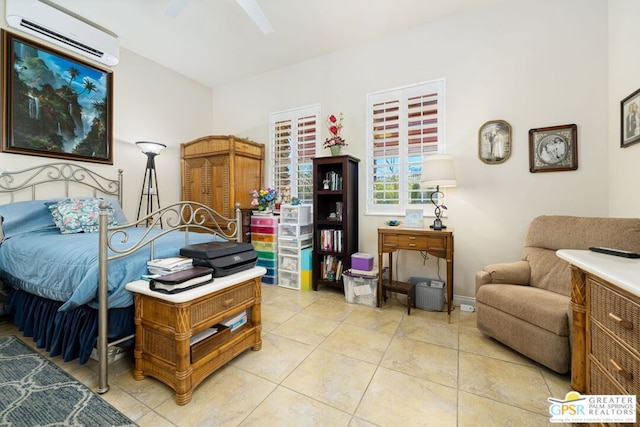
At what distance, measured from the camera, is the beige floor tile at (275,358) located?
5.53 feet

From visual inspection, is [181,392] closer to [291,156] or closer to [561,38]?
[291,156]

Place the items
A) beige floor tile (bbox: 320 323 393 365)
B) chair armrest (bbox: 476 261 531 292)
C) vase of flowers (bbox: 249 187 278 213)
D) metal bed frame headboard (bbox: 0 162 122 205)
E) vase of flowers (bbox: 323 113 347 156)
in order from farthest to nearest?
1. vase of flowers (bbox: 249 187 278 213)
2. vase of flowers (bbox: 323 113 347 156)
3. metal bed frame headboard (bbox: 0 162 122 205)
4. chair armrest (bbox: 476 261 531 292)
5. beige floor tile (bbox: 320 323 393 365)

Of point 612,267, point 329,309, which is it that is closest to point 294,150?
point 329,309

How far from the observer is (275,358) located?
1.84 metres

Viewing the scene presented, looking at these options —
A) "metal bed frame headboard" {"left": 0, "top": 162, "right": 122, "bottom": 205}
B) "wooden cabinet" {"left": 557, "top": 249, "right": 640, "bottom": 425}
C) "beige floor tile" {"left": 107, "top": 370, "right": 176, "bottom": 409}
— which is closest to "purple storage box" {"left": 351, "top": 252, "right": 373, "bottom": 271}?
"wooden cabinet" {"left": 557, "top": 249, "right": 640, "bottom": 425}

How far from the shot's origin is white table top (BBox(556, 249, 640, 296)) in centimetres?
81

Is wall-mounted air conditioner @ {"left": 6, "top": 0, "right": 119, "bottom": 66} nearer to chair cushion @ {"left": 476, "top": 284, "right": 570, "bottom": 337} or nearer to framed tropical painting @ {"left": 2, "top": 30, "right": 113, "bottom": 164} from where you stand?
framed tropical painting @ {"left": 2, "top": 30, "right": 113, "bottom": 164}

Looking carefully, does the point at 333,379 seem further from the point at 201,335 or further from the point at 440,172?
the point at 440,172

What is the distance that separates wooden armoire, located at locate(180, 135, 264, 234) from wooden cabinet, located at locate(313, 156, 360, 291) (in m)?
1.20

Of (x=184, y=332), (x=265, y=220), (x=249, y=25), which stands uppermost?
(x=249, y=25)

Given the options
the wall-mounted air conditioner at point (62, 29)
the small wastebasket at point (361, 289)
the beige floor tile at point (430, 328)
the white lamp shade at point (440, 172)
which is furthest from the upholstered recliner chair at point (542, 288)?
the wall-mounted air conditioner at point (62, 29)

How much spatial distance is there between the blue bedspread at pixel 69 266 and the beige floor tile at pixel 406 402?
1.56 metres

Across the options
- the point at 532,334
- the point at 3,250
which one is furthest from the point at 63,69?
the point at 532,334

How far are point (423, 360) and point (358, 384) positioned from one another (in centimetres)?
56
